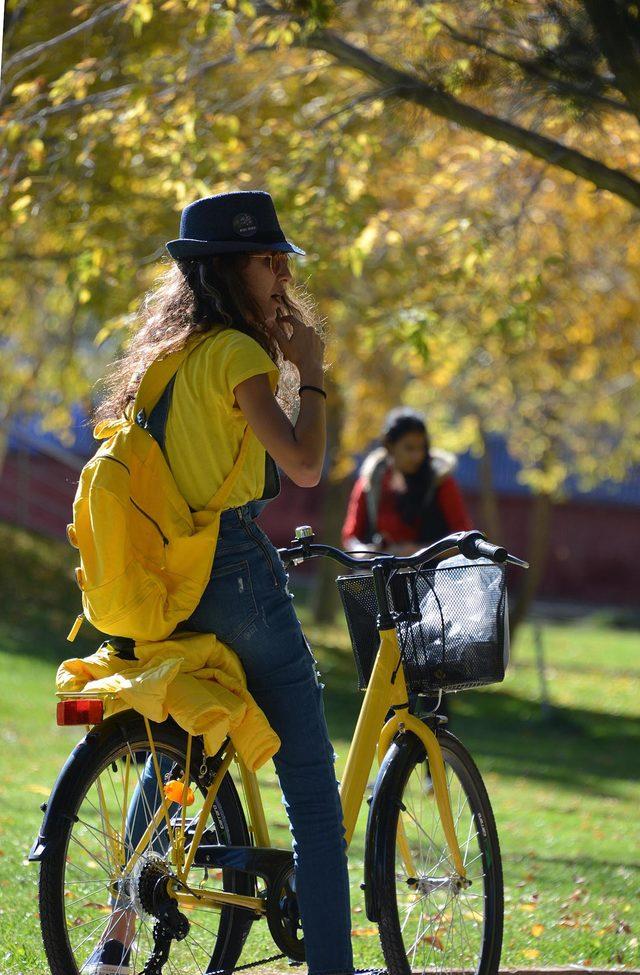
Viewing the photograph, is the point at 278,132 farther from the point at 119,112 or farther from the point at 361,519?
the point at 361,519

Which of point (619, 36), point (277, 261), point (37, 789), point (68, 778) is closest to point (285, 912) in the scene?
point (68, 778)

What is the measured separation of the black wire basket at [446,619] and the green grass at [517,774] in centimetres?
127

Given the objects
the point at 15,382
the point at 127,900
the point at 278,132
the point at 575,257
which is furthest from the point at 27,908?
the point at 15,382

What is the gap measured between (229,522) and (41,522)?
27300 mm

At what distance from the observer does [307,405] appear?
3.56 meters

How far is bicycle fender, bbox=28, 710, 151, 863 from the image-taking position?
3.32 metres

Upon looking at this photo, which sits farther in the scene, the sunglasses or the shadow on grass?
the shadow on grass

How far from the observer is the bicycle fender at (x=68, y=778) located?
10.9 feet

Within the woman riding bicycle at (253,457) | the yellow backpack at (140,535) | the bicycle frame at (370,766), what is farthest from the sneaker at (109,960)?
the yellow backpack at (140,535)

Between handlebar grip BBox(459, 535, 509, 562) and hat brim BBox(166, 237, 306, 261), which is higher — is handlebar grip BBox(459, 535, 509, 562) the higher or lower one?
the lower one

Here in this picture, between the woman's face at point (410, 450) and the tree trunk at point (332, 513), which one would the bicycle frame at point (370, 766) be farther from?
the tree trunk at point (332, 513)

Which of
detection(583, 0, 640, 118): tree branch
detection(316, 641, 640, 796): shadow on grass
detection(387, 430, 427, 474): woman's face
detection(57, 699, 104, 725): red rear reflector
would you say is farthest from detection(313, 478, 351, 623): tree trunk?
detection(57, 699, 104, 725): red rear reflector

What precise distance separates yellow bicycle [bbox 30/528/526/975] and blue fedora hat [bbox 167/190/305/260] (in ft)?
3.07

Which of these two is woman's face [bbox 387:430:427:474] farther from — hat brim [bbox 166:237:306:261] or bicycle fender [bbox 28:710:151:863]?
bicycle fender [bbox 28:710:151:863]
